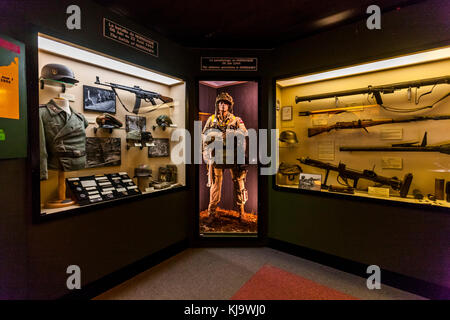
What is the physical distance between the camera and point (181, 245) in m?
3.12

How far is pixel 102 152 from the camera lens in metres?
2.61

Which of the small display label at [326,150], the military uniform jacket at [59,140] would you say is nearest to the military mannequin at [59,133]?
the military uniform jacket at [59,140]

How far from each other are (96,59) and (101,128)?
81 centimetres

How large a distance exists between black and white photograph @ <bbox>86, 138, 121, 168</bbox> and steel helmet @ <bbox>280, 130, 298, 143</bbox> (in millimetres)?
2435

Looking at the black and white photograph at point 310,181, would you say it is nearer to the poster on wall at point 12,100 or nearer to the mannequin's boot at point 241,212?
the mannequin's boot at point 241,212

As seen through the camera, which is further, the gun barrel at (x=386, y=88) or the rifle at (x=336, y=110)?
the rifle at (x=336, y=110)

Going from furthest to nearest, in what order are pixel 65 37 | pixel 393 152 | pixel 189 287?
pixel 393 152
pixel 189 287
pixel 65 37

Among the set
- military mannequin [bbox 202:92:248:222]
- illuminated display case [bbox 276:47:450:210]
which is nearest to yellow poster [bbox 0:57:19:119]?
military mannequin [bbox 202:92:248:222]

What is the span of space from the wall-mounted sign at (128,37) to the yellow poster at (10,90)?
965mm

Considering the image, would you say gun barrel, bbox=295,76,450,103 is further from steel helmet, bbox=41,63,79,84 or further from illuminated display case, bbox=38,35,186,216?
steel helmet, bbox=41,63,79,84

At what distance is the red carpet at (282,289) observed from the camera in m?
2.12
